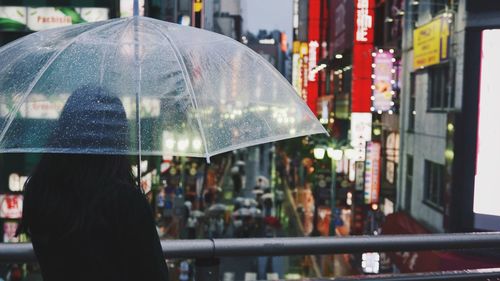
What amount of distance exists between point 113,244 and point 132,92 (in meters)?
0.88

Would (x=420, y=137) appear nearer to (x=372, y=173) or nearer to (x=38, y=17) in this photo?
(x=372, y=173)

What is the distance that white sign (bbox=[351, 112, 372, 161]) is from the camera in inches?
975

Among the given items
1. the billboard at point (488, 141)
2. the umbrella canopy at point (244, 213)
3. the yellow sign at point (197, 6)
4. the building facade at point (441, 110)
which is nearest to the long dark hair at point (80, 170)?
the billboard at point (488, 141)

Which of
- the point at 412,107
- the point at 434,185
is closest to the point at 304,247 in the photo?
the point at 434,185

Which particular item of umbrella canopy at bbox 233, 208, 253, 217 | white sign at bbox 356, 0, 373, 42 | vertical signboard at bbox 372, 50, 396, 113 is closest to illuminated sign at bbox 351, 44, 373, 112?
white sign at bbox 356, 0, 373, 42

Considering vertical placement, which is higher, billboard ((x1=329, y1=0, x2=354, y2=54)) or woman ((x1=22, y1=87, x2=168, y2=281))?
billboard ((x1=329, y1=0, x2=354, y2=54))

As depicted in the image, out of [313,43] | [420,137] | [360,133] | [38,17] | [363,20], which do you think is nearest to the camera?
[420,137]

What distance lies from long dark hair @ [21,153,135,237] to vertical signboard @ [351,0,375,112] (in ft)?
77.4

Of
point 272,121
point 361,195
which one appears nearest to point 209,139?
point 272,121

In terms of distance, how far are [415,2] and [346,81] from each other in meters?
18.8

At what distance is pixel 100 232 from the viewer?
6.53ft

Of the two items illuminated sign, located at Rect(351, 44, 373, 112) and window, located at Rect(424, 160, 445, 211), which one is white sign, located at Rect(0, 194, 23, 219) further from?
illuminated sign, located at Rect(351, 44, 373, 112)

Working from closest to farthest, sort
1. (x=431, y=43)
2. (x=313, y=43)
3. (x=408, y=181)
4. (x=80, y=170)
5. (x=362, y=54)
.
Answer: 1. (x=80, y=170)
2. (x=431, y=43)
3. (x=408, y=181)
4. (x=362, y=54)
5. (x=313, y=43)

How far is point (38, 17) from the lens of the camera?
22.4 metres
